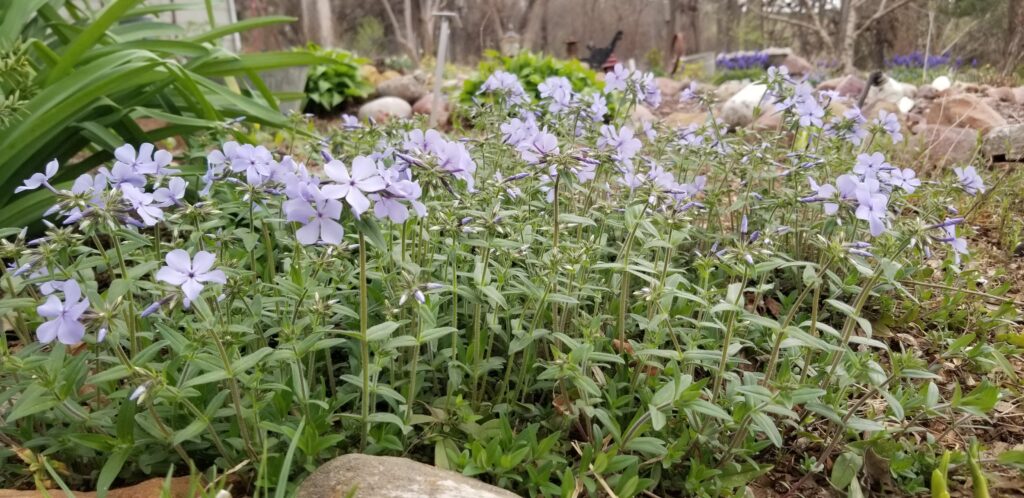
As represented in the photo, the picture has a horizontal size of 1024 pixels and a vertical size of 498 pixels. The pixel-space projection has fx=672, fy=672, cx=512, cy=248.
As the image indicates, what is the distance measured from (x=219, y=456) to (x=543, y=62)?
24.0 feet

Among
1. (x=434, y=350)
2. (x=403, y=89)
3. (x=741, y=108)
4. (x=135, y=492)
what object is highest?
(x=403, y=89)

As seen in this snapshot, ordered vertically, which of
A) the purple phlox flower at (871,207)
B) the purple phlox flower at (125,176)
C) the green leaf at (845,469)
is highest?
the purple phlox flower at (125,176)

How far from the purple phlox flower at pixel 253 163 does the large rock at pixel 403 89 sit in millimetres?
7899

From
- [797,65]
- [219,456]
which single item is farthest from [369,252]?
[797,65]

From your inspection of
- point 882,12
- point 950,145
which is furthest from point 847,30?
point 950,145

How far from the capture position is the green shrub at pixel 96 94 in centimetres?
294

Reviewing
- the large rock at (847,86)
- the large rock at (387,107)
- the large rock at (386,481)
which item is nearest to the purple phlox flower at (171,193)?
the large rock at (386,481)

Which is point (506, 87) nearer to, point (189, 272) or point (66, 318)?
point (189, 272)

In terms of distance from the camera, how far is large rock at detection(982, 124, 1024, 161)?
4359 millimetres

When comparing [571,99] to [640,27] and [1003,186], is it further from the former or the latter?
[640,27]

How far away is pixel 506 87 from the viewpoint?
3.11 m

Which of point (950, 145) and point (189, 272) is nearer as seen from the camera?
point (189, 272)

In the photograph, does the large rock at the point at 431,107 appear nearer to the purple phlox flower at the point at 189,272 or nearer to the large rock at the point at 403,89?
the large rock at the point at 403,89

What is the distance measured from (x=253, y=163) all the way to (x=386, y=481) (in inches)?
34.9
